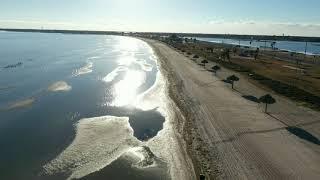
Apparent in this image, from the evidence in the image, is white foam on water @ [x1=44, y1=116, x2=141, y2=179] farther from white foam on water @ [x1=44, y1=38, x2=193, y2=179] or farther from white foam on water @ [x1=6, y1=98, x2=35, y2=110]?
white foam on water @ [x1=6, y1=98, x2=35, y2=110]

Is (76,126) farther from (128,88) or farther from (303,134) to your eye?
(128,88)

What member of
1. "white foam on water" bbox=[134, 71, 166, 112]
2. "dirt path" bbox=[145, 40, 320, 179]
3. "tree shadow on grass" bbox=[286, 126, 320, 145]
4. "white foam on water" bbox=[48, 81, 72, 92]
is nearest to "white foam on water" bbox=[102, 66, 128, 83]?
"white foam on water" bbox=[48, 81, 72, 92]

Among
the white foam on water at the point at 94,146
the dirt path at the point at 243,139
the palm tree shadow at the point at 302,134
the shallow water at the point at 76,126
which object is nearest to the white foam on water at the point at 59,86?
the shallow water at the point at 76,126

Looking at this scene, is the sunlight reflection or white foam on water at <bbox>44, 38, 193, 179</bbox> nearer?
white foam on water at <bbox>44, 38, 193, 179</bbox>

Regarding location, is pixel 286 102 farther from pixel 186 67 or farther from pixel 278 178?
pixel 186 67

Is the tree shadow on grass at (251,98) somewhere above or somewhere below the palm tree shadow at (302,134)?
above

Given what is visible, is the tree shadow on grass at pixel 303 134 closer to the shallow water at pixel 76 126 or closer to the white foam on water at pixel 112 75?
the shallow water at pixel 76 126

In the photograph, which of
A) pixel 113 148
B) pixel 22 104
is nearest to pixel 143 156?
pixel 113 148

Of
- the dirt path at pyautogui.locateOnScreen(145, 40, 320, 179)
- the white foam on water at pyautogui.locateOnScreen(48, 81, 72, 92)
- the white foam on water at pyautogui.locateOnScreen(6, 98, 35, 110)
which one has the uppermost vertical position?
the dirt path at pyautogui.locateOnScreen(145, 40, 320, 179)
